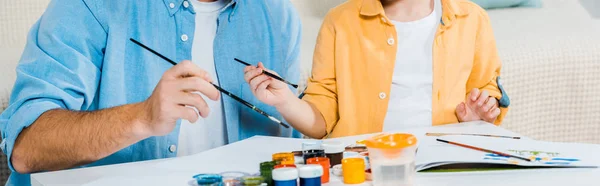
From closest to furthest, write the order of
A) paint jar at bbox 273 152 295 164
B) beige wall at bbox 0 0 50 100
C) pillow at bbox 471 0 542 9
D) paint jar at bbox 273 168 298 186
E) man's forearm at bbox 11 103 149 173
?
paint jar at bbox 273 168 298 186 → paint jar at bbox 273 152 295 164 → man's forearm at bbox 11 103 149 173 → beige wall at bbox 0 0 50 100 → pillow at bbox 471 0 542 9

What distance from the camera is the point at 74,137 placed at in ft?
3.80

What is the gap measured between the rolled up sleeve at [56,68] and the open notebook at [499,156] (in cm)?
55

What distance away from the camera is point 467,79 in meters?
1.57

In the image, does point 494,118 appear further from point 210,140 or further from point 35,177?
point 35,177

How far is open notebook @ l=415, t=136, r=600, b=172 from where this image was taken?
1010 mm

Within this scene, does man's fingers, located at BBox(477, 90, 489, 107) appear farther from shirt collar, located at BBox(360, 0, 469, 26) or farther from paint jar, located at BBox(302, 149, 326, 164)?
paint jar, located at BBox(302, 149, 326, 164)

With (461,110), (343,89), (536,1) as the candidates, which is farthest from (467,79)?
(536,1)

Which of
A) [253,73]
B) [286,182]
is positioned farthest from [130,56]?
[286,182]

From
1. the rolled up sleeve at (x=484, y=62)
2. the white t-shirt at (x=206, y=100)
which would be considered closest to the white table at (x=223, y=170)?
the white t-shirt at (x=206, y=100)

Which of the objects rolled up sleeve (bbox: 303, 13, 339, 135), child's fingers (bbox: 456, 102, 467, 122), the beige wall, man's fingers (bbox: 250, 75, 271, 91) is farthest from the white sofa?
man's fingers (bbox: 250, 75, 271, 91)

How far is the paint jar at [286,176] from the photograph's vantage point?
34.9 inches

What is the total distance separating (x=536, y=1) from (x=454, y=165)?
1937 millimetres

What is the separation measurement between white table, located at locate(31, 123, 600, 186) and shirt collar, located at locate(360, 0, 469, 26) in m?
0.44

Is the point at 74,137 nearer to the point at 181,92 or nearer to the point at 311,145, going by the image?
the point at 181,92
